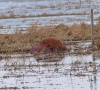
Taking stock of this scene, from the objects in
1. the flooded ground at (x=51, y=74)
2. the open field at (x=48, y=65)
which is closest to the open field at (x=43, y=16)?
the open field at (x=48, y=65)

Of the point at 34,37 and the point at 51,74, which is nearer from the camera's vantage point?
the point at 51,74

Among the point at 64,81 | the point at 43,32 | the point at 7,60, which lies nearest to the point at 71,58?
the point at 7,60

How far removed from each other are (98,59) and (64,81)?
4.41 meters

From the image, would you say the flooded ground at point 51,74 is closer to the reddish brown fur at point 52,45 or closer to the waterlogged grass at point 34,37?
the reddish brown fur at point 52,45

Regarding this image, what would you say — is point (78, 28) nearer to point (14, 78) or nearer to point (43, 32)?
point (43, 32)

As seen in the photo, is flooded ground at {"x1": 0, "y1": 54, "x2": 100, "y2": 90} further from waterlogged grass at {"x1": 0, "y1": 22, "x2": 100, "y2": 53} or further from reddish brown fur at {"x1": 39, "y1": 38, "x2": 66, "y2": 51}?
waterlogged grass at {"x1": 0, "y1": 22, "x2": 100, "y2": 53}

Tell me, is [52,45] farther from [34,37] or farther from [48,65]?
[34,37]

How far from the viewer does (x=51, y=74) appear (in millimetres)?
14336

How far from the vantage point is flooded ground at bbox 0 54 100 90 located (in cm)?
1255

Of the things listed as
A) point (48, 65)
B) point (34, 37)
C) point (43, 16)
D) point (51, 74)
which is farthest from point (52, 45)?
point (43, 16)

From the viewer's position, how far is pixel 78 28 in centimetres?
2606

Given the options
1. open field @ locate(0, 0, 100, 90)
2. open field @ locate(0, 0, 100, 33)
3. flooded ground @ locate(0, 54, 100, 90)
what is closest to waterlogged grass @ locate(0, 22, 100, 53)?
open field @ locate(0, 0, 100, 90)

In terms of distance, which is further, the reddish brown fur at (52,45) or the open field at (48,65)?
the reddish brown fur at (52,45)

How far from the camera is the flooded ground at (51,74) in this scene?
12552 millimetres
